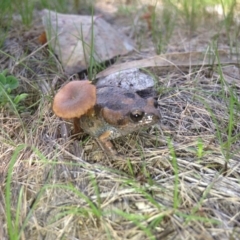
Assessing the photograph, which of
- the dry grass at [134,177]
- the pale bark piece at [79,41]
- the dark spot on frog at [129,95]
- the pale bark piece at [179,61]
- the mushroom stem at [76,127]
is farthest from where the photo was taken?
the pale bark piece at [79,41]

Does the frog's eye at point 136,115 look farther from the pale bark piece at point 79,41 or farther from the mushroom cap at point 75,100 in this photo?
the pale bark piece at point 79,41

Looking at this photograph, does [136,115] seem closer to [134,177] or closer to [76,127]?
[134,177]

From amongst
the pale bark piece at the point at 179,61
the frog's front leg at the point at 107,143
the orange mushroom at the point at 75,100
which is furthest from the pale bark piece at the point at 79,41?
the frog's front leg at the point at 107,143

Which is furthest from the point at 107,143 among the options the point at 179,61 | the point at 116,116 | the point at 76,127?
the point at 179,61

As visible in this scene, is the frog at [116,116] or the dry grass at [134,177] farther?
the frog at [116,116]

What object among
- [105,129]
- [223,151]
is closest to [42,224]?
[105,129]

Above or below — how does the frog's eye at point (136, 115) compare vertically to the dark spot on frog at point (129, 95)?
below

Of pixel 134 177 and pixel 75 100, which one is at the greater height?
pixel 75 100

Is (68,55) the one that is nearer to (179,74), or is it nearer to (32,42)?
(32,42)

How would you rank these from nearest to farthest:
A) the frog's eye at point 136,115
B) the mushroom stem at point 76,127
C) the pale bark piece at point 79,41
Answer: the frog's eye at point 136,115, the mushroom stem at point 76,127, the pale bark piece at point 79,41
